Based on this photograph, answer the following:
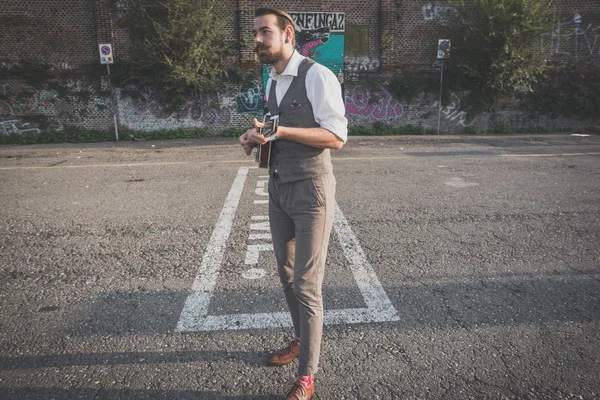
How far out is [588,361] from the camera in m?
2.48

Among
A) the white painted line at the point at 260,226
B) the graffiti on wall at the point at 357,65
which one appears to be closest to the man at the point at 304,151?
the white painted line at the point at 260,226

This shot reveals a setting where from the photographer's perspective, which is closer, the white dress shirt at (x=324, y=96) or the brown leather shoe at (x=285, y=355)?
the white dress shirt at (x=324, y=96)

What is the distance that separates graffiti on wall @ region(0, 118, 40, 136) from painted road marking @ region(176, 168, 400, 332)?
48.7 feet

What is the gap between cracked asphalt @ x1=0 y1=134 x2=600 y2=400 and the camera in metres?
2.36

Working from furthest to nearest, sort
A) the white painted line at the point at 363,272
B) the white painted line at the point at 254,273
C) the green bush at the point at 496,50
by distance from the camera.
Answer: the green bush at the point at 496,50 → the white painted line at the point at 254,273 → the white painted line at the point at 363,272

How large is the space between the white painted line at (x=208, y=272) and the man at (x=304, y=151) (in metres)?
1.16

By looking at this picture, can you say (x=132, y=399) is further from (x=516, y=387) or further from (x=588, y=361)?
(x=588, y=361)

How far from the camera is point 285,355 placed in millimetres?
2504

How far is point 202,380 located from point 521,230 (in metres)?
4.13

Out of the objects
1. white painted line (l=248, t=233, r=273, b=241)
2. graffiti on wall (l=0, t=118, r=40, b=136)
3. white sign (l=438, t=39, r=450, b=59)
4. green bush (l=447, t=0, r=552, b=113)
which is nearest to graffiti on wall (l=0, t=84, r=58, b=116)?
graffiti on wall (l=0, t=118, r=40, b=136)

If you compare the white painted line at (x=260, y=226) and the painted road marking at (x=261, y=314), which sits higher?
the white painted line at (x=260, y=226)

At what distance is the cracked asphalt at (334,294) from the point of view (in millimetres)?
2359

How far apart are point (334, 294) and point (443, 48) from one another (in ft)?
50.6

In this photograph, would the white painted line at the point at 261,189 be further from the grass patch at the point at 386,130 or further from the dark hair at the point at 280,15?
the grass patch at the point at 386,130
